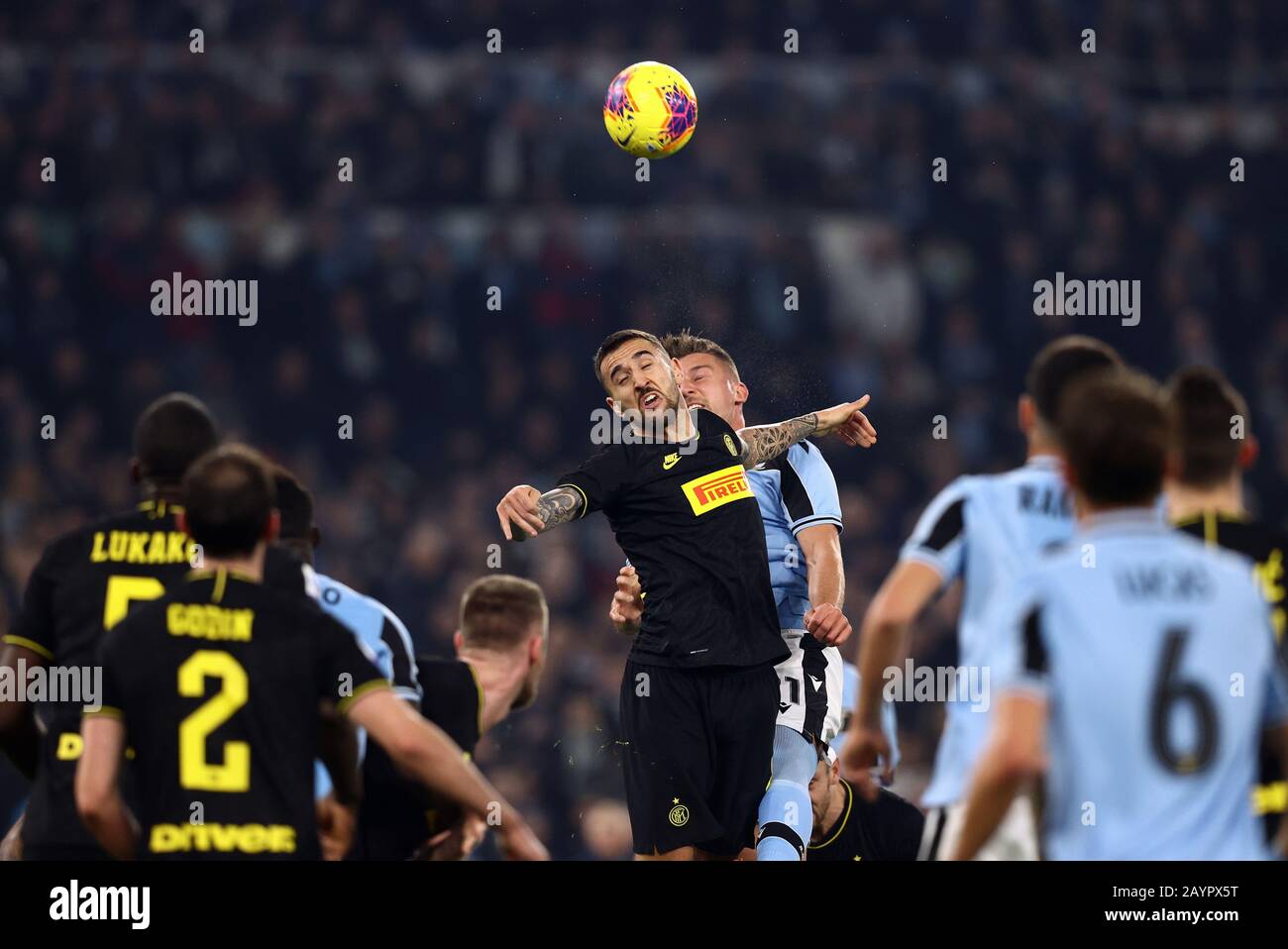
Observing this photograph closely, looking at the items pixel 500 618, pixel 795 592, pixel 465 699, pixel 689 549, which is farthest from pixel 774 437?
pixel 465 699

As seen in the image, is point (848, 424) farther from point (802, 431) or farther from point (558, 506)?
point (558, 506)

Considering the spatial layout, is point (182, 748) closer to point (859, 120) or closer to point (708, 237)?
point (708, 237)

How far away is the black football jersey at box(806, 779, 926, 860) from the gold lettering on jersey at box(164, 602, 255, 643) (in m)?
2.84

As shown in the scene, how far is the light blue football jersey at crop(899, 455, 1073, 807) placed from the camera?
449 cm

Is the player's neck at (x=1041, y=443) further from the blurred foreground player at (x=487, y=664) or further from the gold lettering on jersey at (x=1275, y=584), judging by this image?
the blurred foreground player at (x=487, y=664)

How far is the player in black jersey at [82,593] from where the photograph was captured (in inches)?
192

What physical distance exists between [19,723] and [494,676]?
1733 mm

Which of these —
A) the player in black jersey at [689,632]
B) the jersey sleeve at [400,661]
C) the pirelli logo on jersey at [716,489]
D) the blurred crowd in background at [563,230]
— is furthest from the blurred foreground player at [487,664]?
the blurred crowd in background at [563,230]

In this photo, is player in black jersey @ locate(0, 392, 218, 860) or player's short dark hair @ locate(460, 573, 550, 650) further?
player's short dark hair @ locate(460, 573, 550, 650)

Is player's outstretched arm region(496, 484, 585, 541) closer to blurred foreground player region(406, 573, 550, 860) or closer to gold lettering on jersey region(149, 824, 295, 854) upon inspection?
blurred foreground player region(406, 573, 550, 860)

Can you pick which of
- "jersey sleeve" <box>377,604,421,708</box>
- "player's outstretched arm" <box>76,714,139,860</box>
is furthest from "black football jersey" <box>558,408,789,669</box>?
"player's outstretched arm" <box>76,714,139,860</box>

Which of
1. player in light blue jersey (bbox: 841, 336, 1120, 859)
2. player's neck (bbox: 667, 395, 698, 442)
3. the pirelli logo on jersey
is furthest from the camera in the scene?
player's neck (bbox: 667, 395, 698, 442)

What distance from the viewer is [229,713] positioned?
412 cm

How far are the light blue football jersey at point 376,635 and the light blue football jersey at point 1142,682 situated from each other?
2.52m
